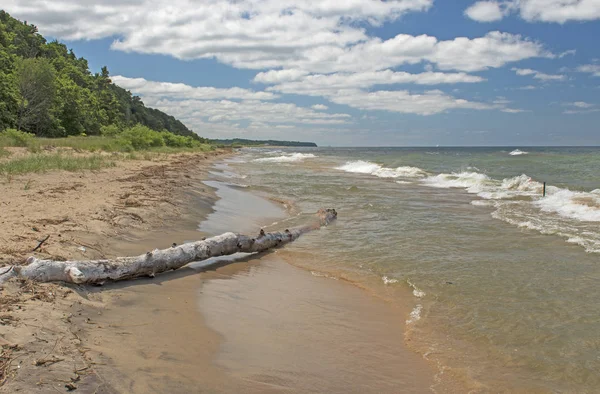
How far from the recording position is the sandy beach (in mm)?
3547

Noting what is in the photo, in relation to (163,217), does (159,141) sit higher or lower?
higher

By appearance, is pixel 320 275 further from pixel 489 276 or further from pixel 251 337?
pixel 251 337

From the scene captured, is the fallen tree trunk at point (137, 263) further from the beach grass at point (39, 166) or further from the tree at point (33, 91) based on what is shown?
the tree at point (33, 91)

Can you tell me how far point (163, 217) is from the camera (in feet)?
35.0

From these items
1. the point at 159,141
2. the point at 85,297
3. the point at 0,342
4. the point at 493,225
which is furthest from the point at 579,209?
the point at 159,141

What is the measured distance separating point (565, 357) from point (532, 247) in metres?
5.42

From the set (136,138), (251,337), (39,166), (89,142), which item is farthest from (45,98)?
(251,337)

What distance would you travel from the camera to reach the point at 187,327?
4902 mm

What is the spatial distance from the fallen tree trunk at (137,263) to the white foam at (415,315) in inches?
144

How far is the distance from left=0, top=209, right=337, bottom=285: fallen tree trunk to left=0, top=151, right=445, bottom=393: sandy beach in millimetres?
163

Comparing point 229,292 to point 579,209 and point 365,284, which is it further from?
point 579,209

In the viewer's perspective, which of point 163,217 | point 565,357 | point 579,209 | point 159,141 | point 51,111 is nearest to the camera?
point 565,357

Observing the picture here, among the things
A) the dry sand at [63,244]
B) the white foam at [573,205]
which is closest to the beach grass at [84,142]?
the dry sand at [63,244]

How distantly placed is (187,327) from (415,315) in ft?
10.2
